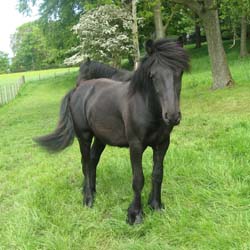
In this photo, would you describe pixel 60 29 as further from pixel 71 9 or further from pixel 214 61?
pixel 214 61

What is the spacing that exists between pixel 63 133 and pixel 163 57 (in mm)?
2124

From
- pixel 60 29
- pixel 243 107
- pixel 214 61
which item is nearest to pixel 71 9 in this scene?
pixel 60 29

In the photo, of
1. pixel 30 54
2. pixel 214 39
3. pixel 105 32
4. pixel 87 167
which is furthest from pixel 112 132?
pixel 30 54

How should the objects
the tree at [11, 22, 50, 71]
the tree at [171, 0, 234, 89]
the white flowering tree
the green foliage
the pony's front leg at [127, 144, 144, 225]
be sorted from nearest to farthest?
the pony's front leg at [127, 144, 144, 225] < the tree at [171, 0, 234, 89] < the green foliage < the white flowering tree < the tree at [11, 22, 50, 71]

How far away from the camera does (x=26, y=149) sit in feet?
28.0

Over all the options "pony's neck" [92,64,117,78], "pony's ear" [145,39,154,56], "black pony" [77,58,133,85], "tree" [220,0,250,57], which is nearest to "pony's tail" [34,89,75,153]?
"black pony" [77,58,133,85]

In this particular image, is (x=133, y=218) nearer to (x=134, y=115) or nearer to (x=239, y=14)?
(x=134, y=115)

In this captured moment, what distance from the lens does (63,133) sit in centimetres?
513

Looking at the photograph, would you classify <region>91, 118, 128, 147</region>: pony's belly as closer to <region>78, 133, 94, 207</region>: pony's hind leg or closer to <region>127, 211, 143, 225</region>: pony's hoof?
<region>78, 133, 94, 207</region>: pony's hind leg

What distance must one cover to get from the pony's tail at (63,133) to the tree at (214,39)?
30.9ft

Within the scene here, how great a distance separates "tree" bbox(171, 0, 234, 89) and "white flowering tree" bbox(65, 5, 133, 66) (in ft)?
40.4

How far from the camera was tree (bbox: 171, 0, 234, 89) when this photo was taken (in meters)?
13.3

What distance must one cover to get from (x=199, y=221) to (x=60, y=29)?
88.9 ft

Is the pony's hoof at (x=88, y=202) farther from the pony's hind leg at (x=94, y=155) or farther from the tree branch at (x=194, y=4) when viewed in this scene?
the tree branch at (x=194, y=4)
